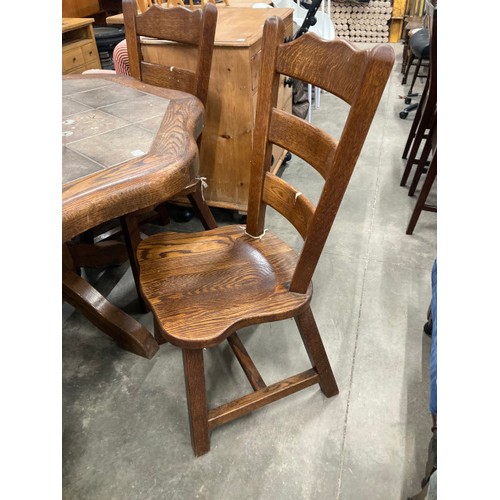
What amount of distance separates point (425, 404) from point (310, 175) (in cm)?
167

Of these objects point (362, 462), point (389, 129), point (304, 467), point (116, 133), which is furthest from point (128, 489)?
point (389, 129)

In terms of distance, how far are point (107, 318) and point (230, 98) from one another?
1.09 meters

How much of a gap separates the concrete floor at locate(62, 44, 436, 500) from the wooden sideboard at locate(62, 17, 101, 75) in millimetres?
2568

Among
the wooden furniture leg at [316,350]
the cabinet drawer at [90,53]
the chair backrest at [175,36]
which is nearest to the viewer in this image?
the wooden furniture leg at [316,350]

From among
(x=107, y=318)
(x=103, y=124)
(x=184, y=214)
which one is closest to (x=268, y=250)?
(x=103, y=124)

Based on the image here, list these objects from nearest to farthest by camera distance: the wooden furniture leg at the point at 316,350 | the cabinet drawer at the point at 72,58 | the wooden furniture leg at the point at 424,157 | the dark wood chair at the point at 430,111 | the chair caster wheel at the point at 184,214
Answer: the wooden furniture leg at the point at 316,350 < the dark wood chair at the point at 430,111 < the wooden furniture leg at the point at 424,157 < the chair caster wheel at the point at 184,214 < the cabinet drawer at the point at 72,58

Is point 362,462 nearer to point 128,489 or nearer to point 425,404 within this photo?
point 425,404

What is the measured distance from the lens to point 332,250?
2.00m

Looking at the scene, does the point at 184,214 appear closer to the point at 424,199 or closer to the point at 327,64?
the point at 424,199

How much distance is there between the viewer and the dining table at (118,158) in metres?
0.86

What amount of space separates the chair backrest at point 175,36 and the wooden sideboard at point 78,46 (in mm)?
2290

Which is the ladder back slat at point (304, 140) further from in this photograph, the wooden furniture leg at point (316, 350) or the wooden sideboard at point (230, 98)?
the wooden sideboard at point (230, 98)

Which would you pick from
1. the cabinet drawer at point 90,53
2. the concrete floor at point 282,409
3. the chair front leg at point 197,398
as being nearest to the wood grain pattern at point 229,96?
the concrete floor at point 282,409

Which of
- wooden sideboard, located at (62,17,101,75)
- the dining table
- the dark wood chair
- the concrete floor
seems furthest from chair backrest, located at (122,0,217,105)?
wooden sideboard, located at (62,17,101,75)
